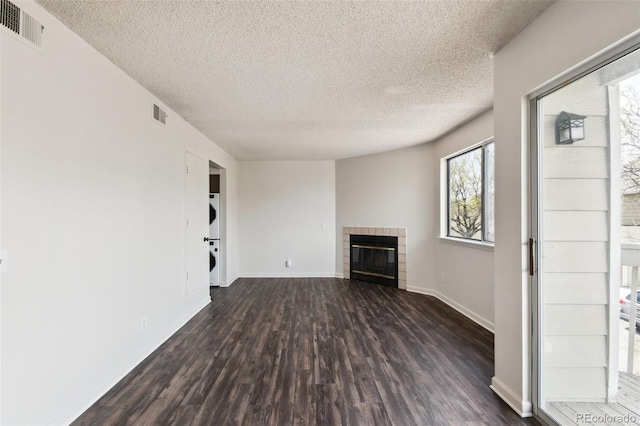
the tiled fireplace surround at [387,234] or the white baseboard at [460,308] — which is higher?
the tiled fireplace surround at [387,234]

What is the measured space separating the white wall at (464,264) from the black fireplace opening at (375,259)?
0.76m

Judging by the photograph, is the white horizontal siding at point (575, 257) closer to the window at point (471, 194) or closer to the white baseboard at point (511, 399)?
the white baseboard at point (511, 399)

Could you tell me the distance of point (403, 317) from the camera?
353 cm

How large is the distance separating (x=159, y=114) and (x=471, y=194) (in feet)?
12.5

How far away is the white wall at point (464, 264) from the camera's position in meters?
3.22

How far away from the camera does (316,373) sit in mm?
2250

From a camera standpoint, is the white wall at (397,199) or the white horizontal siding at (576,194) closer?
the white horizontal siding at (576,194)

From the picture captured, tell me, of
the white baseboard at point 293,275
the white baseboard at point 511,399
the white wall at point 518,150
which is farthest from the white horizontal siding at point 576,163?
the white baseboard at point 293,275

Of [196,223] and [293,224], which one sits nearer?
[196,223]

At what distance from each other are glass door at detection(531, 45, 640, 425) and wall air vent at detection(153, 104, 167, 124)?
10.3 feet

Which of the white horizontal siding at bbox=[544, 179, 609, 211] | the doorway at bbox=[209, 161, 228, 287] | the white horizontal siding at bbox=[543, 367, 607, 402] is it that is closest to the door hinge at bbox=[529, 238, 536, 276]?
the white horizontal siding at bbox=[544, 179, 609, 211]

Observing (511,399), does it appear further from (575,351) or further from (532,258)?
(532,258)

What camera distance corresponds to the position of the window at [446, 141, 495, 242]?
341 cm

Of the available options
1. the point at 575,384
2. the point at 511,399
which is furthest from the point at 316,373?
the point at 575,384
